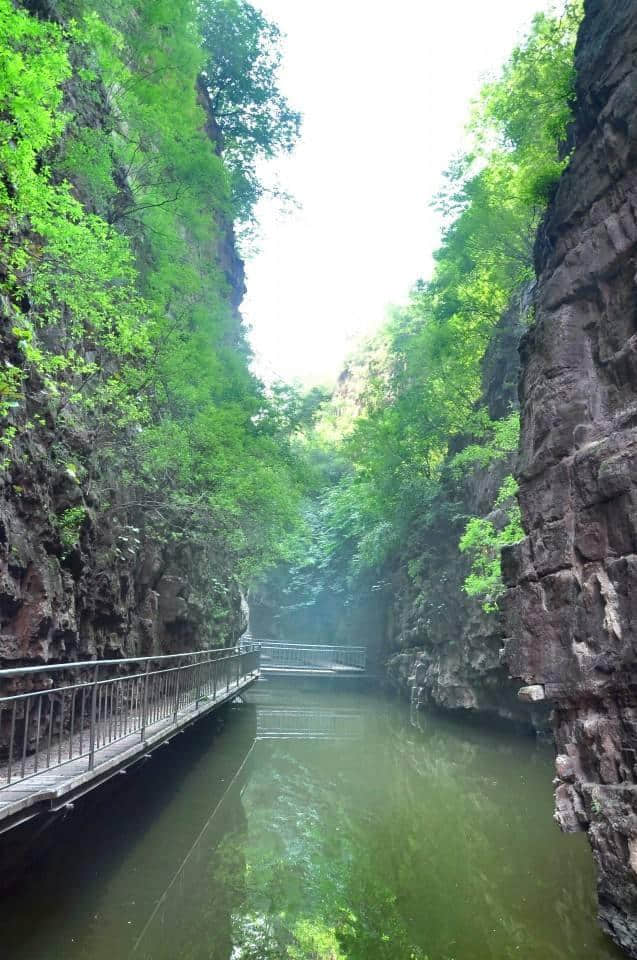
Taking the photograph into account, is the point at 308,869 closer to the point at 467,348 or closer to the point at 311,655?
the point at 467,348

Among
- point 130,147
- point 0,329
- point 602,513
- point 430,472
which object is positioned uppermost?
point 130,147

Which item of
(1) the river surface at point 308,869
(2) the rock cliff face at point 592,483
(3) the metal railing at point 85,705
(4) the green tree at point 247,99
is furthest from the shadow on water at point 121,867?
(4) the green tree at point 247,99

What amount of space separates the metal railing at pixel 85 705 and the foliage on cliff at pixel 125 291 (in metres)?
2.30

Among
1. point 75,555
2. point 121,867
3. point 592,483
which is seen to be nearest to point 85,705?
point 75,555

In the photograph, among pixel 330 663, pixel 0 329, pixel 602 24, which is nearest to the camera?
pixel 0 329

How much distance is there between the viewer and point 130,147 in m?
13.5

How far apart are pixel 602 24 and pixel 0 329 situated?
9404mm

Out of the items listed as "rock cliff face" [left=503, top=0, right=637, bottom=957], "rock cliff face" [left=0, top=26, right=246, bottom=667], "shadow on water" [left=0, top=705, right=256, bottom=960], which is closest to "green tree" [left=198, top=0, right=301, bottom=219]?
"rock cliff face" [left=0, top=26, right=246, bottom=667]

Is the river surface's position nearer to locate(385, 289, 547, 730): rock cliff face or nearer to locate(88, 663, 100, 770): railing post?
locate(88, 663, 100, 770): railing post

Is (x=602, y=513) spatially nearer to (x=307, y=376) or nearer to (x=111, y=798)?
(x=111, y=798)

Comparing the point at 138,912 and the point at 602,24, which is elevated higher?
the point at 602,24

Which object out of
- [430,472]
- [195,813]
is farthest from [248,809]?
[430,472]

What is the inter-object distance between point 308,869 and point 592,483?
6056mm

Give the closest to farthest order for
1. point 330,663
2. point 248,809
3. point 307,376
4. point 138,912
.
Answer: point 138,912 < point 248,809 < point 330,663 < point 307,376
